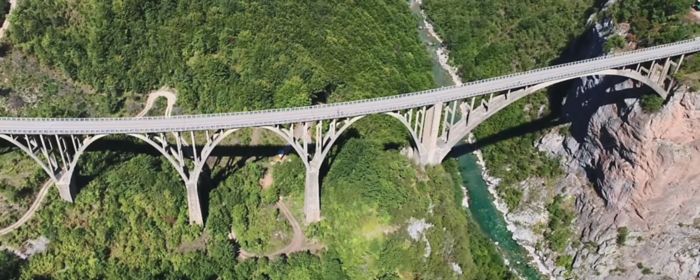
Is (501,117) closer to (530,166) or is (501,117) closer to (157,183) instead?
(530,166)

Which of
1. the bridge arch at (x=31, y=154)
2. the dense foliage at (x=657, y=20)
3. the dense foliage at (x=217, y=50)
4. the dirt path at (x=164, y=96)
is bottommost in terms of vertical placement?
the bridge arch at (x=31, y=154)

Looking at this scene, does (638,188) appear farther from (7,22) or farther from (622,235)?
(7,22)

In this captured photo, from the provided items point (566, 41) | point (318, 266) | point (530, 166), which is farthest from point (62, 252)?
point (566, 41)

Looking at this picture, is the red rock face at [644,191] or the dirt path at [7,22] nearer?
the red rock face at [644,191]

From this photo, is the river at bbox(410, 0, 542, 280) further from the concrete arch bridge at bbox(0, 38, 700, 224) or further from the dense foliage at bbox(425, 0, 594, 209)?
the concrete arch bridge at bbox(0, 38, 700, 224)

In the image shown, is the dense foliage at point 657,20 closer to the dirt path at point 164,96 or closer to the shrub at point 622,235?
the shrub at point 622,235

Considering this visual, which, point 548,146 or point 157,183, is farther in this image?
point 548,146

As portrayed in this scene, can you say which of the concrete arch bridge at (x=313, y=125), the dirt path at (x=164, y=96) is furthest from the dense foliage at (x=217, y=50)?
the concrete arch bridge at (x=313, y=125)
